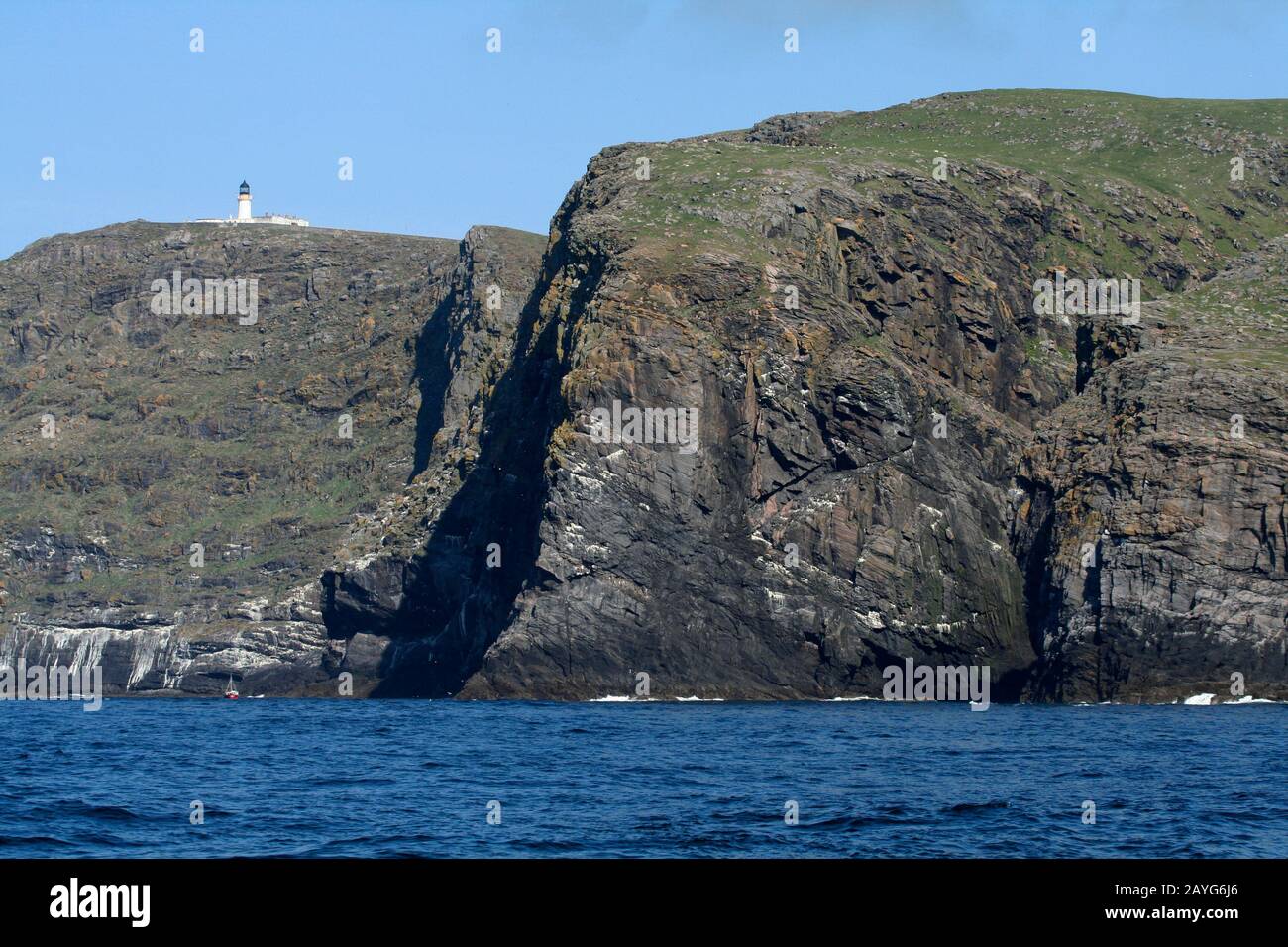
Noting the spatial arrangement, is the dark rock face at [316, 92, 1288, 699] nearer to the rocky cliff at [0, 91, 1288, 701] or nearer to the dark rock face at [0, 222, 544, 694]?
the rocky cliff at [0, 91, 1288, 701]

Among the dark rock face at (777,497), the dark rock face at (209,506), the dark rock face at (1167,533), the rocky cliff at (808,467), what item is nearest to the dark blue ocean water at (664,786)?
the dark rock face at (1167,533)

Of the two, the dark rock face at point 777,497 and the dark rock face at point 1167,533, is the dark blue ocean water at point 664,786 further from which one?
the dark rock face at point 777,497

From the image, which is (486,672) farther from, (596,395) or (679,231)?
(679,231)

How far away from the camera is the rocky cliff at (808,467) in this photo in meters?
108

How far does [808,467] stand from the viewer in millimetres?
117875

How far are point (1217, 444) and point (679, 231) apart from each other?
42.1 meters

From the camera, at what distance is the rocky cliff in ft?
353

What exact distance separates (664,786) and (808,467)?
6580 centimetres

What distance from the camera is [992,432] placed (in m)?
126

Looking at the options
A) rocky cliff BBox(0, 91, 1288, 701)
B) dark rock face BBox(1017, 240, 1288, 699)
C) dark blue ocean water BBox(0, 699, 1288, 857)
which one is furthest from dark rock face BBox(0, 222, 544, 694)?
dark blue ocean water BBox(0, 699, 1288, 857)

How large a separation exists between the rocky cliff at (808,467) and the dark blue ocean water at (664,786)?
68.0ft

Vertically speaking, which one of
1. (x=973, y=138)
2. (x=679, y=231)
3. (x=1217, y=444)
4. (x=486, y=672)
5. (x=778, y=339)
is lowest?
(x=486, y=672)

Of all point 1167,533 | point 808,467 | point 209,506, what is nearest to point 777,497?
point 808,467
